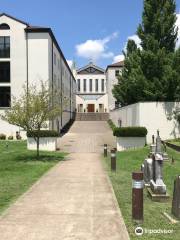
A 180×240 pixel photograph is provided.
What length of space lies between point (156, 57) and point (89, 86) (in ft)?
208

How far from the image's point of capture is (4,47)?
44.3 meters

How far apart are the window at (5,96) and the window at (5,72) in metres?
0.86

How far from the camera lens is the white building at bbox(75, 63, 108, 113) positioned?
9531cm

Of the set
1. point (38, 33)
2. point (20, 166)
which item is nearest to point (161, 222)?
point (20, 166)

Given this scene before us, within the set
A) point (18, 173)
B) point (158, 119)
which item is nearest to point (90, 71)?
point (158, 119)

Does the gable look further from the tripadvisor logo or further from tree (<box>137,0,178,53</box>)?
the tripadvisor logo

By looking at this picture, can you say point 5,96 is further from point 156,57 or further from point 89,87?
point 89,87

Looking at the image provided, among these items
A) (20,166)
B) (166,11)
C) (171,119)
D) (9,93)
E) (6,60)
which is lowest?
(20,166)

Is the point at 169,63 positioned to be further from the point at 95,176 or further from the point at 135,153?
the point at 95,176

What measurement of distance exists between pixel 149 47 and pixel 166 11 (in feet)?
11.8

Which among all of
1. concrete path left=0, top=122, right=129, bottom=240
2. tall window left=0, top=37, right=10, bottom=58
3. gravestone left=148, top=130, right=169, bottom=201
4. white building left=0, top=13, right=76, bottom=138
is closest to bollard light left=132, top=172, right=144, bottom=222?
concrete path left=0, top=122, right=129, bottom=240

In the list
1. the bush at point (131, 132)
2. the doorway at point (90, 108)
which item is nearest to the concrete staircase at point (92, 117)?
the doorway at point (90, 108)

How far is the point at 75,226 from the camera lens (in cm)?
853

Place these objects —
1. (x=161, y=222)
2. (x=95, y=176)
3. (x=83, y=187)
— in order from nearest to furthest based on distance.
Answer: (x=161, y=222)
(x=83, y=187)
(x=95, y=176)
